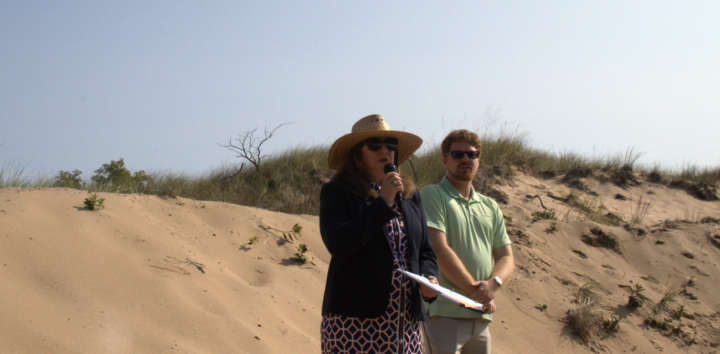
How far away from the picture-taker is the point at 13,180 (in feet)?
19.1

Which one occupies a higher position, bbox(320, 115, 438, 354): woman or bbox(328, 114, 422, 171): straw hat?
bbox(328, 114, 422, 171): straw hat

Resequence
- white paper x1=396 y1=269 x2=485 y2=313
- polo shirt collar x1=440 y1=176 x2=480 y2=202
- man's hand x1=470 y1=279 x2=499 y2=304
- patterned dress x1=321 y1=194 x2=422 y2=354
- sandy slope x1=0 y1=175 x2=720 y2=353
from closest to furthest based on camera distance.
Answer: white paper x1=396 y1=269 x2=485 y2=313, patterned dress x1=321 y1=194 x2=422 y2=354, man's hand x1=470 y1=279 x2=499 y2=304, polo shirt collar x1=440 y1=176 x2=480 y2=202, sandy slope x1=0 y1=175 x2=720 y2=353

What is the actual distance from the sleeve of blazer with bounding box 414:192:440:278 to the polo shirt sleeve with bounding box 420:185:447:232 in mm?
280

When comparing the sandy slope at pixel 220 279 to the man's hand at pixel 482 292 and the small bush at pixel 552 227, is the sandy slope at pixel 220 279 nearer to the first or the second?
the small bush at pixel 552 227

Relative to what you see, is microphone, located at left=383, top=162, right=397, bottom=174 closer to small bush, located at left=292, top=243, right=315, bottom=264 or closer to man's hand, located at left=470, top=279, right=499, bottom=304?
man's hand, located at left=470, top=279, right=499, bottom=304

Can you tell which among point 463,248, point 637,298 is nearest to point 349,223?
point 463,248

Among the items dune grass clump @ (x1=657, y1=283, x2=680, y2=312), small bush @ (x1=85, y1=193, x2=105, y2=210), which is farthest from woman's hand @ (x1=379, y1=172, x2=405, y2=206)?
dune grass clump @ (x1=657, y1=283, x2=680, y2=312)

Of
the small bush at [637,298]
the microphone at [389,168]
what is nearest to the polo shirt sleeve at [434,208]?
the microphone at [389,168]

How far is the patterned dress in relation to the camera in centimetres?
252

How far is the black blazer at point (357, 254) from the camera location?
A: 239 cm

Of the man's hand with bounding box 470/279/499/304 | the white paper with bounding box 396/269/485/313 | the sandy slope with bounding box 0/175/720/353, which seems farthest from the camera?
the sandy slope with bounding box 0/175/720/353

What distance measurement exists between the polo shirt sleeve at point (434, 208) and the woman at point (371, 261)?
0.44m

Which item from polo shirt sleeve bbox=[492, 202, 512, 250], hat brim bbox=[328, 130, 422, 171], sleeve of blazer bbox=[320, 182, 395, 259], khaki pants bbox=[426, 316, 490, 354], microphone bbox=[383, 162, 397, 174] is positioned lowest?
khaki pants bbox=[426, 316, 490, 354]

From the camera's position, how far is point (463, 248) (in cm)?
330
